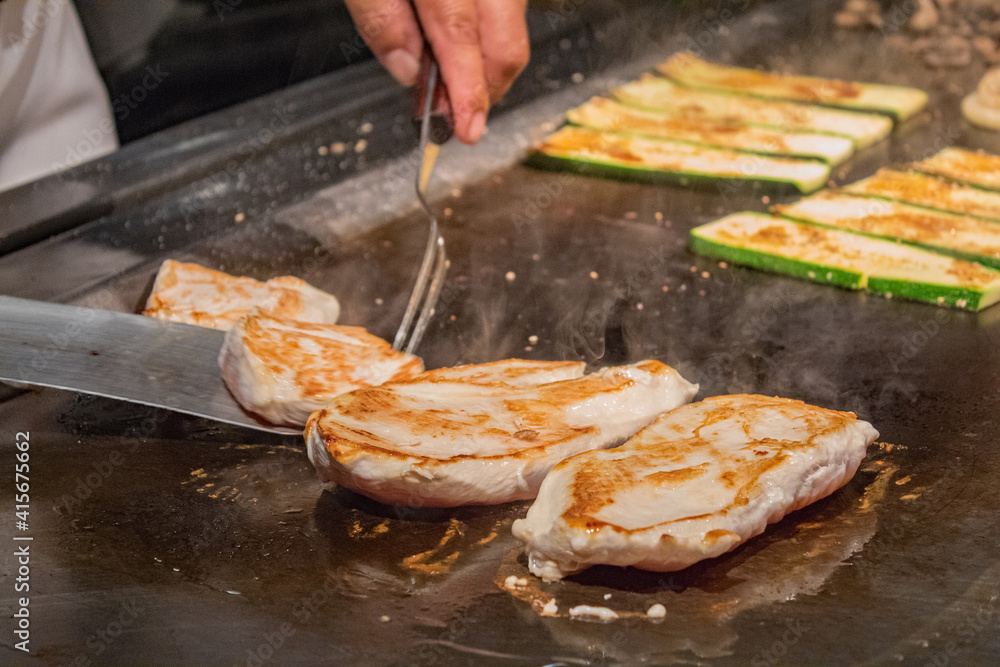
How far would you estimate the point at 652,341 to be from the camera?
3.31 m

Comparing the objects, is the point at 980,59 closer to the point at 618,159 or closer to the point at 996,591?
the point at 618,159

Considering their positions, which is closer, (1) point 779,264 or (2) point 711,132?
(1) point 779,264

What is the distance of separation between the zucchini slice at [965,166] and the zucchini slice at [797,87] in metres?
0.62

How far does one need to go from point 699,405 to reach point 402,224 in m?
2.03

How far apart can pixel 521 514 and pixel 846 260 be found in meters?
2.08

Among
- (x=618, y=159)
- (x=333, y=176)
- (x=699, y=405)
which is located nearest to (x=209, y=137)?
(x=333, y=176)

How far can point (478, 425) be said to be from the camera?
8.34 ft

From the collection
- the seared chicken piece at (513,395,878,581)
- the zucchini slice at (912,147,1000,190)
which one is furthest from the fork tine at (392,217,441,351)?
the zucchini slice at (912,147,1000,190)

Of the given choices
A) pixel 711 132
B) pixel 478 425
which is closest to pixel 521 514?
pixel 478 425

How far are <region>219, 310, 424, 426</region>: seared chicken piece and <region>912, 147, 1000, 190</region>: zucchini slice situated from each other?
3.11m

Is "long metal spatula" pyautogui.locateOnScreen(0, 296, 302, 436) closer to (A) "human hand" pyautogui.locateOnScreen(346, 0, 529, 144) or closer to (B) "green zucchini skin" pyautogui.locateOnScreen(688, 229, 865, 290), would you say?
(A) "human hand" pyautogui.locateOnScreen(346, 0, 529, 144)

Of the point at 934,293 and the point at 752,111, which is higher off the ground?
the point at 752,111

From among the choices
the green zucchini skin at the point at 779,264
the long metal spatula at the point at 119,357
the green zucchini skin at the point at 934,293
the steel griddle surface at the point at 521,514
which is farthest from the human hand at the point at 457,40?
the green zucchini skin at the point at 934,293

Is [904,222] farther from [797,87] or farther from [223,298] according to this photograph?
[223,298]
